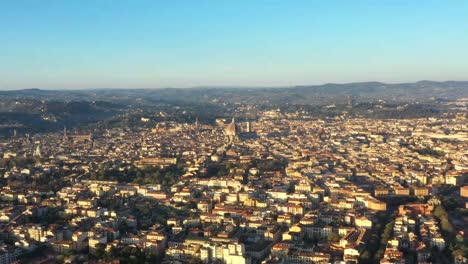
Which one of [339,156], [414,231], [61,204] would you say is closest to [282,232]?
[414,231]

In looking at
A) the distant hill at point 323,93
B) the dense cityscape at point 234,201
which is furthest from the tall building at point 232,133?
the distant hill at point 323,93

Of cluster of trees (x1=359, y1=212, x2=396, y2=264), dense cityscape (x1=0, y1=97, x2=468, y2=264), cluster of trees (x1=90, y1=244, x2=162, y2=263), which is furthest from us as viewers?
dense cityscape (x1=0, y1=97, x2=468, y2=264)

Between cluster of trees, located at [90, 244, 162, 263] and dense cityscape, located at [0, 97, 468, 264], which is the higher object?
cluster of trees, located at [90, 244, 162, 263]

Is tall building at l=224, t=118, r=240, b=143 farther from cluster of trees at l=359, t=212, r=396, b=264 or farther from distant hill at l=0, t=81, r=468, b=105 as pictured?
distant hill at l=0, t=81, r=468, b=105

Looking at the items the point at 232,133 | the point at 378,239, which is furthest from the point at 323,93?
the point at 378,239

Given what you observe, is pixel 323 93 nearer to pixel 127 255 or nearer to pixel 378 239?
pixel 378 239

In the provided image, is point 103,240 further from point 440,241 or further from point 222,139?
point 222,139

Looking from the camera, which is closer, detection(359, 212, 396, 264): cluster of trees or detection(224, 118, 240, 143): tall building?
detection(359, 212, 396, 264): cluster of trees

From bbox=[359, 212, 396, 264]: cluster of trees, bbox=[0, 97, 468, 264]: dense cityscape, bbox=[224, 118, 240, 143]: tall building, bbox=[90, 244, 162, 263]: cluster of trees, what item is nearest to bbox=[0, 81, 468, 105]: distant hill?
bbox=[224, 118, 240, 143]: tall building
